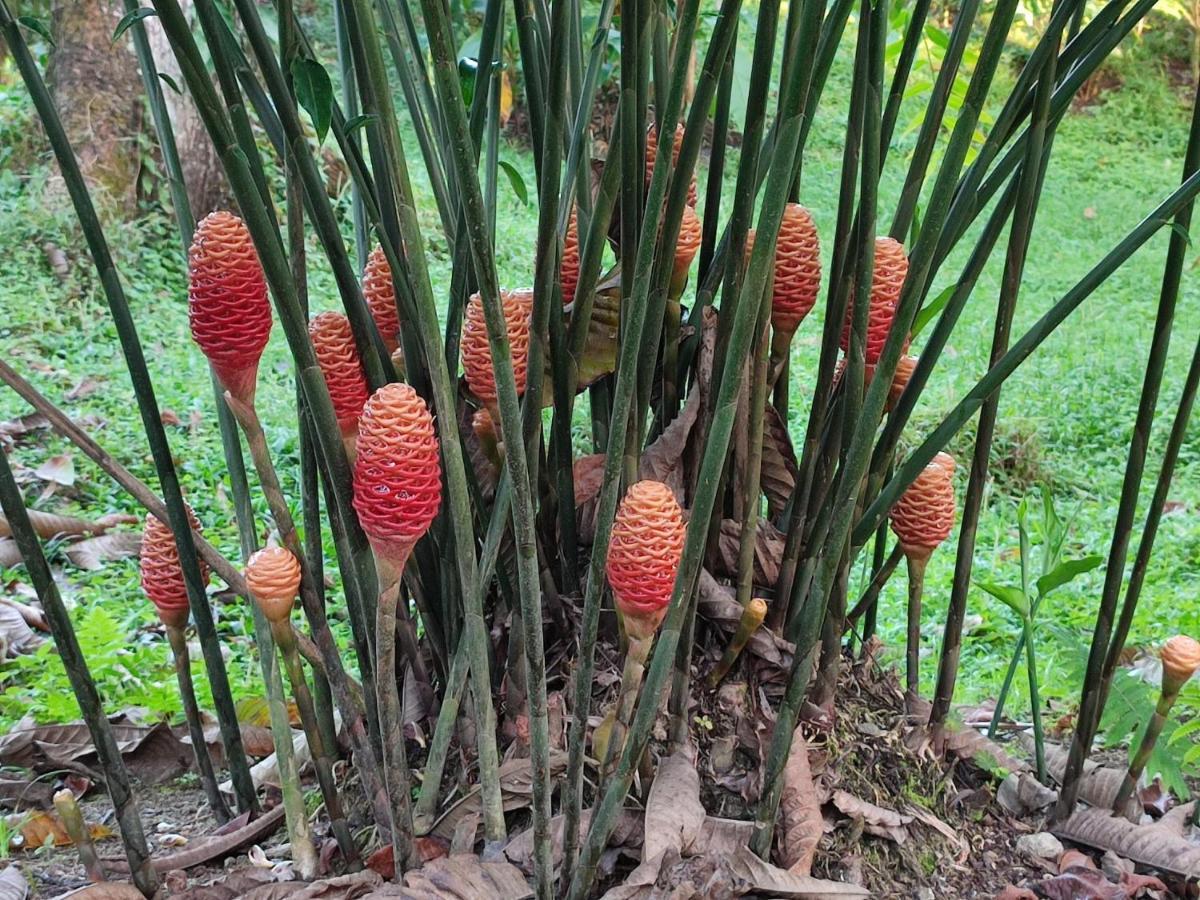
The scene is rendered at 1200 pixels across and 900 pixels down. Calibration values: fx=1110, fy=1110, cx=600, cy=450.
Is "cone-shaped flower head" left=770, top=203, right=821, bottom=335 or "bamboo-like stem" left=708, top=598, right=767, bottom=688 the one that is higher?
"cone-shaped flower head" left=770, top=203, right=821, bottom=335

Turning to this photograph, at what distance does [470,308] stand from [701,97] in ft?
0.93

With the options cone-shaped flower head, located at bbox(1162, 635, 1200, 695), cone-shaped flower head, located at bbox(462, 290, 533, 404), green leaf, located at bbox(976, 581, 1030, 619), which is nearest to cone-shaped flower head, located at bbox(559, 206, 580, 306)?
cone-shaped flower head, located at bbox(462, 290, 533, 404)

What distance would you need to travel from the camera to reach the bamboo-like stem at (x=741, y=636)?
101 centimetres

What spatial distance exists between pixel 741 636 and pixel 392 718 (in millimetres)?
346

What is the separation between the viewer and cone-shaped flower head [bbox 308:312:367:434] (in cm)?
91

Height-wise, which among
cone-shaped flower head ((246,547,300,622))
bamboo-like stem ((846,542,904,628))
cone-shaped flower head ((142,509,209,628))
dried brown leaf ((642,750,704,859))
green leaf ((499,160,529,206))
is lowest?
dried brown leaf ((642,750,704,859))

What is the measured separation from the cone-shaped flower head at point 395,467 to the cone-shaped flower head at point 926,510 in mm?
533

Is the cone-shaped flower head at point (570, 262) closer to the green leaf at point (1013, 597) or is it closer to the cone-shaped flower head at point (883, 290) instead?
the cone-shaped flower head at point (883, 290)

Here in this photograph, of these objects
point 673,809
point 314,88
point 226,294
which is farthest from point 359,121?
point 673,809

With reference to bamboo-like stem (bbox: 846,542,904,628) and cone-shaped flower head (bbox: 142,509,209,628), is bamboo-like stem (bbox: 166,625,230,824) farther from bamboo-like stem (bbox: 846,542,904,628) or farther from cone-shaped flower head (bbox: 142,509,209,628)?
bamboo-like stem (bbox: 846,542,904,628)

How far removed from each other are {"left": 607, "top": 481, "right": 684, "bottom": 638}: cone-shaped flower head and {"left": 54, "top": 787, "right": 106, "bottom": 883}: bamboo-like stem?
21.8 inches

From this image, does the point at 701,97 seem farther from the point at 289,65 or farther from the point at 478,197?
the point at 289,65

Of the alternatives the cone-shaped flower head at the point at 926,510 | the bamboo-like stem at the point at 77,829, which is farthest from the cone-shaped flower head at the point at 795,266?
the bamboo-like stem at the point at 77,829

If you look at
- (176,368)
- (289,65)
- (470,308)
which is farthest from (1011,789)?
(176,368)
